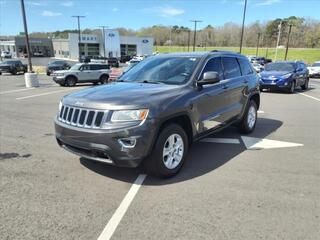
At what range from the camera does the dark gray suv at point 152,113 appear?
12.7 feet

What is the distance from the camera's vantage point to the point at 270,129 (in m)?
7.62

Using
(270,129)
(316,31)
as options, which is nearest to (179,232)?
(270,129)

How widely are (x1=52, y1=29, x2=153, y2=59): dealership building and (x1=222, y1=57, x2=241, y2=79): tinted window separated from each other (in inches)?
2887

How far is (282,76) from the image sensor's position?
15852mm

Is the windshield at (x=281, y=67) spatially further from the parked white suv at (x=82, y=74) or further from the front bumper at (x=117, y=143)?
the front bumper at (x=117, y=143)

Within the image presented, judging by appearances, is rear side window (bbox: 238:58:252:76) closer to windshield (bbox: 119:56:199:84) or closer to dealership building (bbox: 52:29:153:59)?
windshield (bbox: 119:56:199:84)

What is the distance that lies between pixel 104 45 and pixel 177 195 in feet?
250

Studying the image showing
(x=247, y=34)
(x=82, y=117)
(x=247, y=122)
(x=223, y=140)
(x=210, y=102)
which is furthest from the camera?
(x=247, y=34)

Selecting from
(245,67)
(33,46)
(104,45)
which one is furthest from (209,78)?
(33,46)

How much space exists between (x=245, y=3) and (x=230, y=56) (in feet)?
108

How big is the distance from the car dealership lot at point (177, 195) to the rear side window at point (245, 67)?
5.08ft

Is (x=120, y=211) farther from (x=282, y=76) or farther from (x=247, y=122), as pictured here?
(x=282, y=76)

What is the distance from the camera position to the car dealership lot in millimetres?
3170

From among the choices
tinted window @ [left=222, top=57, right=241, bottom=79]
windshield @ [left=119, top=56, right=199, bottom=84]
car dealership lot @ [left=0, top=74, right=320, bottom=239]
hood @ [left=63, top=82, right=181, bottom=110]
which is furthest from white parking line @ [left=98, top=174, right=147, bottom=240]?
tinted window @ [left=222, top=57, right=241, bottom=79]
